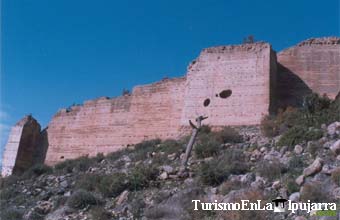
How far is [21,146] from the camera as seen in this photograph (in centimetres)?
2361

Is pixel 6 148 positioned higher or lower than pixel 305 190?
Answer: higher

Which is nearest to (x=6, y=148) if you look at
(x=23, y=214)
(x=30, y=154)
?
(x=30, y=154)

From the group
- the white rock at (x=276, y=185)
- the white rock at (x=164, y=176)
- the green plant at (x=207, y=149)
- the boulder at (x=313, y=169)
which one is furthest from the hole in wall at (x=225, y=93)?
the white rock at (x=276, y=185)

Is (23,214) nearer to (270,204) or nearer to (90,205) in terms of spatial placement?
(90,205)

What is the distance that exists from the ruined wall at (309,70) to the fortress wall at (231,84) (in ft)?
3.58

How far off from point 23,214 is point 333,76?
37.8 feet

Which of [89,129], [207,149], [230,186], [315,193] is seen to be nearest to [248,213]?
[315,193]

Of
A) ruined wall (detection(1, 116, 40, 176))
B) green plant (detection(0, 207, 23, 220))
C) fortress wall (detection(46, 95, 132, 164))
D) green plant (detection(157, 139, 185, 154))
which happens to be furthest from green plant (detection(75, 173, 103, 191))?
ruined wall (detection(1, 116, 40, 176))

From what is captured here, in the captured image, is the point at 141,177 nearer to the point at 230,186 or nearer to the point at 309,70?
the point at 230,186

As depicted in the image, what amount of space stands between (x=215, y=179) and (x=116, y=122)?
11.2 m

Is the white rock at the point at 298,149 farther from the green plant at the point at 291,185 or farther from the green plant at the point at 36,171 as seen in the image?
the green plant at the point at 36,171

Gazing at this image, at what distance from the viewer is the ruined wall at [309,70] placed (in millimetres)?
16688

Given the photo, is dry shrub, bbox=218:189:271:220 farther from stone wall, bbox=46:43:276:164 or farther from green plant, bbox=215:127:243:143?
stone wall, bbox=46:43:276:164

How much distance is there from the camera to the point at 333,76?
16.7 meters
